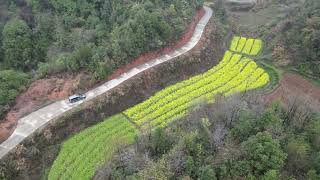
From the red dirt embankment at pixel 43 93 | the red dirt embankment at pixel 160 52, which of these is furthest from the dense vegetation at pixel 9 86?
the red dirt embankment at pixel 160 52

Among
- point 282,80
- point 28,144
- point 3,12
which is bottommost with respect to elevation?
point 282,80

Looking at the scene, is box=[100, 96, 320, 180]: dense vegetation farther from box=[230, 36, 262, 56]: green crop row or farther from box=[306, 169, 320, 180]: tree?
box=[230, 36, 262, 56]: green crop row

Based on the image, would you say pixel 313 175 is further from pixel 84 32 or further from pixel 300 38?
pixel 84 32

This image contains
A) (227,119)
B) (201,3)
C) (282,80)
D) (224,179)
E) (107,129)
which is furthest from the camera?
(201,3)

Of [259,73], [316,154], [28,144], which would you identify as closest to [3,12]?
[28,144]

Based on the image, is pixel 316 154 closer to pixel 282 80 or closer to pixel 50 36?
pixel 282 80

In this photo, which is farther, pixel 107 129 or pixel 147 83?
pixel 147 83

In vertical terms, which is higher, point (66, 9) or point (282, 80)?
point (66, 9)
